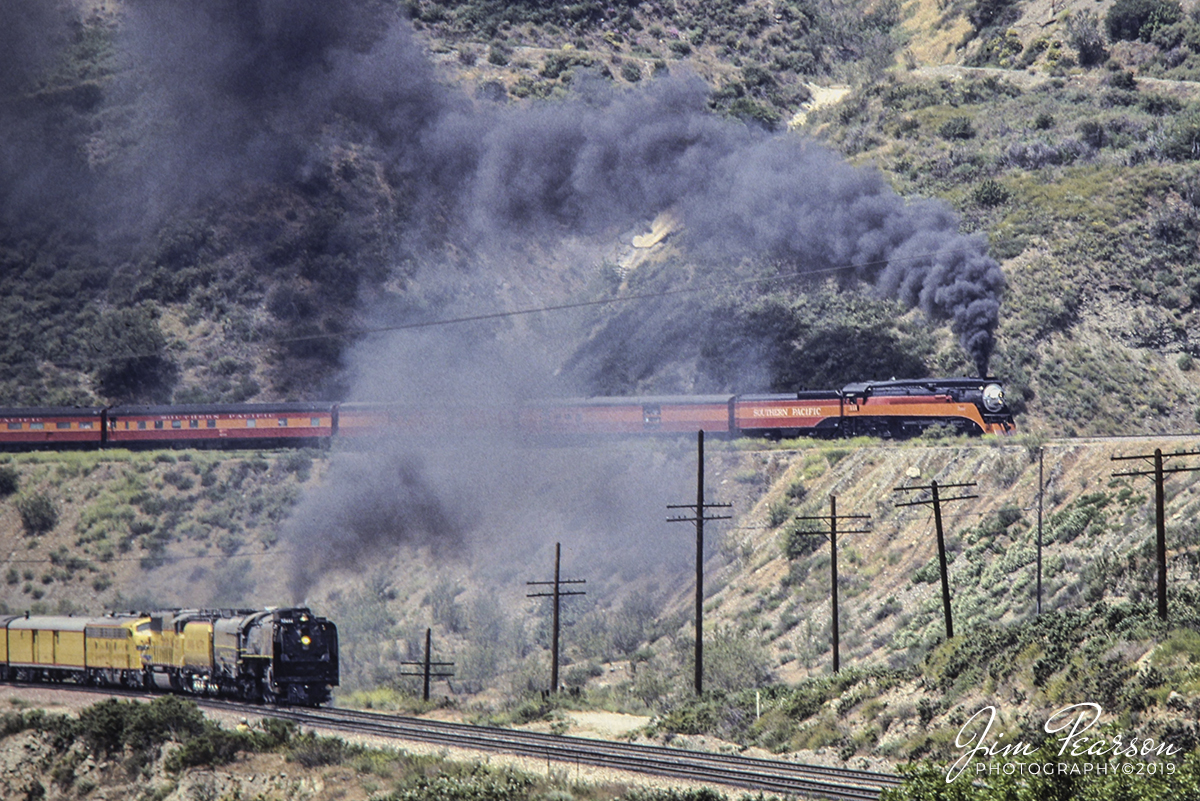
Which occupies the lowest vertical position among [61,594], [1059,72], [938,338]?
[61,594]

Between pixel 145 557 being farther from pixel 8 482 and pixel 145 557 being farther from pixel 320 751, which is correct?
pixel 320 751

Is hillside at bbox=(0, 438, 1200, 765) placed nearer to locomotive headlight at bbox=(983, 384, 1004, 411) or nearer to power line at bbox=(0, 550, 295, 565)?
power line at bbox=(0, 550, 295, 565)

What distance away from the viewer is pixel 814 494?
4619 cm

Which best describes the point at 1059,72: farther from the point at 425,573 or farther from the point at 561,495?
the point at 425,573

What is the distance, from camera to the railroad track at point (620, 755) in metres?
20.9

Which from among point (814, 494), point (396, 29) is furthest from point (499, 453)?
point (396, 29)

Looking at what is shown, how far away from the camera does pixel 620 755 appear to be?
2439 cm

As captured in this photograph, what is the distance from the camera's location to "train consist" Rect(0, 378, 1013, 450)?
4738 cm

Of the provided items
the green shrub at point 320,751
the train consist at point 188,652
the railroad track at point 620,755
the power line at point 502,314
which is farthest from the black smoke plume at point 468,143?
the green shrub at point 320,751

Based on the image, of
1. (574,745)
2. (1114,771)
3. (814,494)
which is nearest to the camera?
(1114,771)

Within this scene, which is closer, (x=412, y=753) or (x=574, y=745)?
(x=412, y=753)

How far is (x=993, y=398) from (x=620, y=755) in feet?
88.1

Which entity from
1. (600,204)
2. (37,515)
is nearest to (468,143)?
(600,204)

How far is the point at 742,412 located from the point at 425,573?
563 inches
